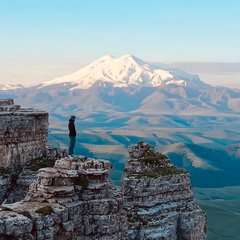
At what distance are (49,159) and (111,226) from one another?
1281cm

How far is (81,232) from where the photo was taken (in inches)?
816

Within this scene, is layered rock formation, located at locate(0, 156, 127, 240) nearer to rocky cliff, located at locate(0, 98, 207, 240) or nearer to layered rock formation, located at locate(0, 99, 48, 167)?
rocky cliff, located at locate(0, 98, 207, 240)

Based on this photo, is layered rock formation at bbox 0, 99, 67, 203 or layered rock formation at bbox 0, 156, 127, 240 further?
layered rock formation at bbox 0, 99, 67, 203

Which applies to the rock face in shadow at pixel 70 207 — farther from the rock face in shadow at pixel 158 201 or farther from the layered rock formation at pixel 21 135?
the layered rock formation at pixel 21 135

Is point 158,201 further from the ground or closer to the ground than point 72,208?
closer to the ground

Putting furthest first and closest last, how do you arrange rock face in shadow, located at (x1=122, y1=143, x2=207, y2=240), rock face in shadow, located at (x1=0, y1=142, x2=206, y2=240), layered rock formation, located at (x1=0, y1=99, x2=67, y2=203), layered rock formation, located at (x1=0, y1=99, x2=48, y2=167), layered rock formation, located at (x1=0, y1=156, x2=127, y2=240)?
layered rock formation, located at (x1=0, y1=99, x2=48, y2=167)
rock face in shadow, located at (x1=122, y1=143, x2=207, y2=240)
layered rock formation, located at (x1=0, y1=99, x2=67, y2=203)
layered rock formation, located at (x1=0, y1=156, x2=127, y2=240)
rock face in shadow, located at (x1=0, y1=142, x2=206, y2=240)

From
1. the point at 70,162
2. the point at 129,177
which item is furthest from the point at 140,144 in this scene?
the point at 70,162

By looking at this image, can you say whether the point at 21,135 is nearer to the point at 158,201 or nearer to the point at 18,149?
the point at 18,149

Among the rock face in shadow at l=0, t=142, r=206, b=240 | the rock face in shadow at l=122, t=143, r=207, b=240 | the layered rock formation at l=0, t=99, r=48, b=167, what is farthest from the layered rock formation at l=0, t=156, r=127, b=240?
the layered rock formation at l=0, t=99, r=48, b=167

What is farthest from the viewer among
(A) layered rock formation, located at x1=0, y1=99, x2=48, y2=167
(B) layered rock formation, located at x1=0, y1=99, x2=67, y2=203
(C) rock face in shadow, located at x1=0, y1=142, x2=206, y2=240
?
(A) layered rock formation, located at x1=0, y1=99, x2=48, y2=167

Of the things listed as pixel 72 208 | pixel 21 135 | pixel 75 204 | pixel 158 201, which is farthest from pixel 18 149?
pixel 72 208

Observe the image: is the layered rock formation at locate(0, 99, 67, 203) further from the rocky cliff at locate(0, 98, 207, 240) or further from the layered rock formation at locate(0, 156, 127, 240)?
the layered rock formation at locate(0, 156, 127, 240)

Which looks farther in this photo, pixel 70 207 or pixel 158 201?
pixel 158 201

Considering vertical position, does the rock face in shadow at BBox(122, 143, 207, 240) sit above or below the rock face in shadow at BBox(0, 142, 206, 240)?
below
